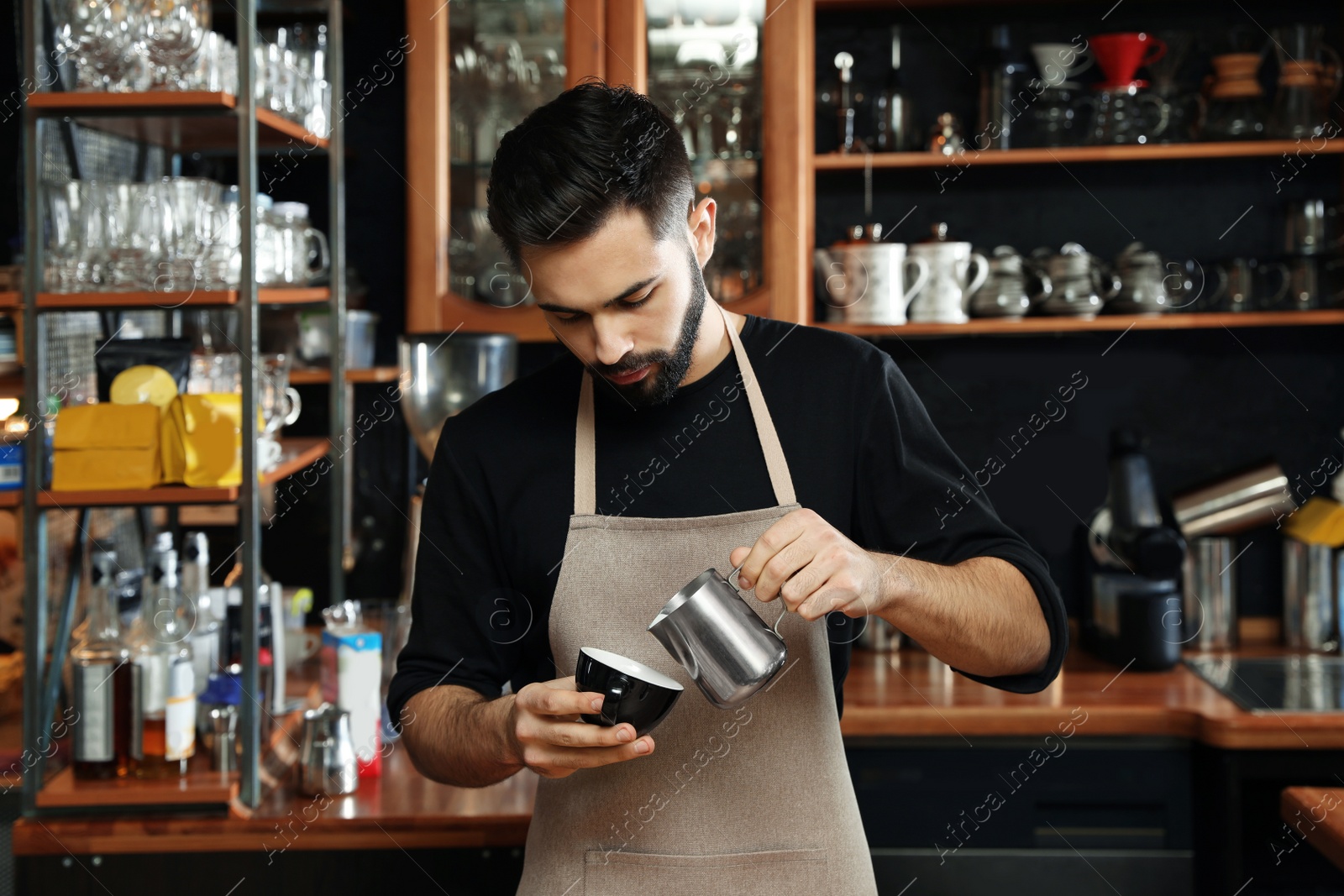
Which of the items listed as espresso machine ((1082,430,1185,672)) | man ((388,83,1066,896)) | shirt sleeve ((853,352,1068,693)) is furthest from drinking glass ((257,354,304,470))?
espresso machine ((1082,430,1185,672))

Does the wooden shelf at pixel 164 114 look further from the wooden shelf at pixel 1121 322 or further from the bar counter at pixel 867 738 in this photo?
the wooden shelf at pixel 1121 322

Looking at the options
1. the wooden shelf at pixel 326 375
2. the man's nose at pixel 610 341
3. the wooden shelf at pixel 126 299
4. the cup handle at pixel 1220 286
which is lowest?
the wooden shelf at pixel 326 375

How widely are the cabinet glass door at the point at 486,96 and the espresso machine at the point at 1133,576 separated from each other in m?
1.31

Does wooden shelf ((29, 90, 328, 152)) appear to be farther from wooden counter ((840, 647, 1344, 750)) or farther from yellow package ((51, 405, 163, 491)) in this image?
wooden counter ((840, 647, 1344, 750))

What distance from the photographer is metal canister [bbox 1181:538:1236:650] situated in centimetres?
257

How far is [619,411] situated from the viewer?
1321 millimetres

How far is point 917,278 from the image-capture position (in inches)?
98.4

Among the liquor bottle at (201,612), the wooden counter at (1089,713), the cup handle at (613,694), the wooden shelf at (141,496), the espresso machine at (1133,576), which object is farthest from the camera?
the espresso machine at (1133,576)

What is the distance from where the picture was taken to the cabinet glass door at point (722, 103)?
245cm

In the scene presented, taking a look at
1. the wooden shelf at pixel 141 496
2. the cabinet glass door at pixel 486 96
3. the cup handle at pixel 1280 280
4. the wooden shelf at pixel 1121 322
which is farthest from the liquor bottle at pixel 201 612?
the cup handle at pixel 1280 280

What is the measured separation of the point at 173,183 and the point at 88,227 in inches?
5.3

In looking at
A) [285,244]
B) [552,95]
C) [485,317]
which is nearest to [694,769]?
[285,244]

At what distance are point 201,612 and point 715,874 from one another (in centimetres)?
110

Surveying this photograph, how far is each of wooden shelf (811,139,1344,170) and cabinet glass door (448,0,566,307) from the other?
605mm
